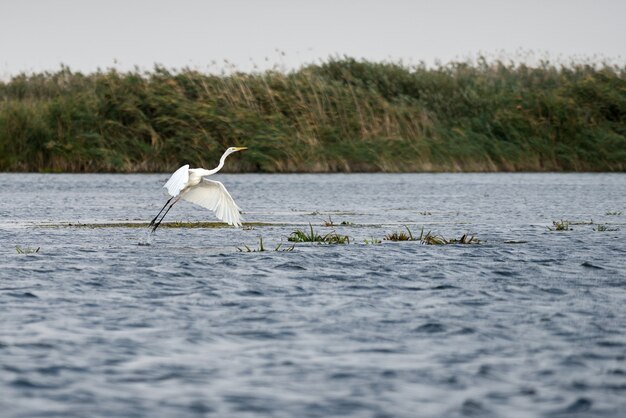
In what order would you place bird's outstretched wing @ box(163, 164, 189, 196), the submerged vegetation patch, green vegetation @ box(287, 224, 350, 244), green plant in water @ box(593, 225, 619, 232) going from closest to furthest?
bird's outstretched wing @ box(163, 164, 189, 196), the submerged vegetation patch, green vegetation @ box(287, 224, 350, 244), green plant in water @ box(593, 225, 619, 232)

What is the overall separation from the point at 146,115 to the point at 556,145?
15029mm

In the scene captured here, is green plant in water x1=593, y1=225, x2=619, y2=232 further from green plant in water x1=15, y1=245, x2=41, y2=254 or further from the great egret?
green plant in water x1=15, y1=245, x2=41, y2=254

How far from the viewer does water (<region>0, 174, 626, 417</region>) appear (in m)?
7.60

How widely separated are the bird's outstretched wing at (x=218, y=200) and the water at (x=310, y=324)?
1.35 ft

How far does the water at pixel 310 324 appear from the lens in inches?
299

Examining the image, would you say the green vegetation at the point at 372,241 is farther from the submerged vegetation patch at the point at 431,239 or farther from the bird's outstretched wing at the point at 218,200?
the bird's outstretched wing at the point at 218,200

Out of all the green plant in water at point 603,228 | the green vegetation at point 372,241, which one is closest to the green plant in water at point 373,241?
the green vegetation at point 372,241

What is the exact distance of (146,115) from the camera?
Result: 41906 millimetres

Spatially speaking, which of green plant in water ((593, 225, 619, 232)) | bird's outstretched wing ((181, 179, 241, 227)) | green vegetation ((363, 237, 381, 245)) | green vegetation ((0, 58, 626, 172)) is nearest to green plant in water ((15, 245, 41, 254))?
bird's outstretched wing ((181, 179, 241, 227))

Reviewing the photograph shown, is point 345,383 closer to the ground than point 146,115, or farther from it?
closer to the ground

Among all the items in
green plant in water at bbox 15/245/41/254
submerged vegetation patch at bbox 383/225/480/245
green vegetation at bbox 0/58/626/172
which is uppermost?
green vegetation at bbox 0/58/626/172

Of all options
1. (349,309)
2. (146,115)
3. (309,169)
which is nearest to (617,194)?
(309,169)

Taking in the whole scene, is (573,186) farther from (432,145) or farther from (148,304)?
(148,304)

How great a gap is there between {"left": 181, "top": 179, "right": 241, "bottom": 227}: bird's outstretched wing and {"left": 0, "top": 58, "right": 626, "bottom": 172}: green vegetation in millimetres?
20672
